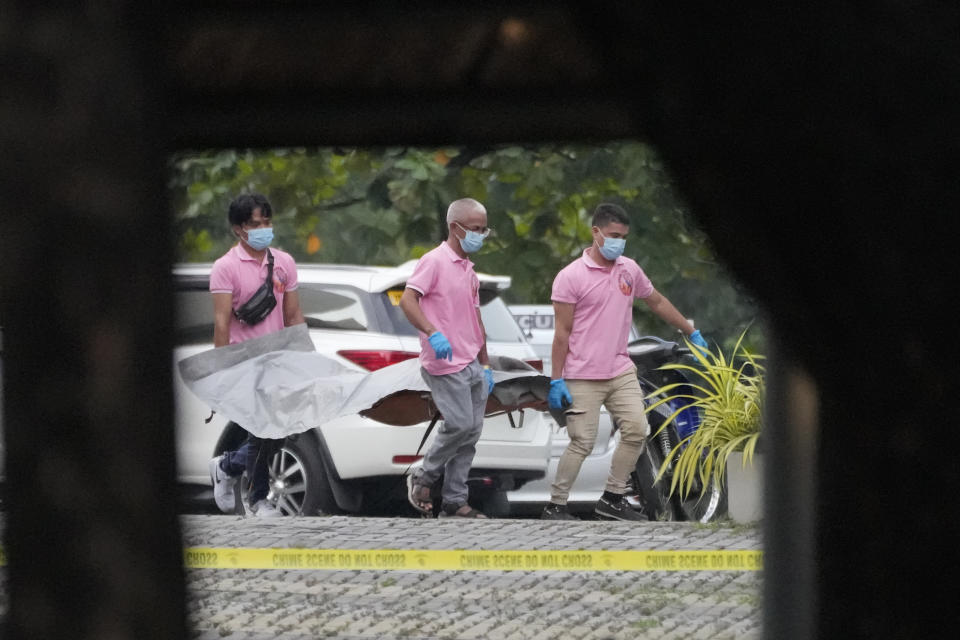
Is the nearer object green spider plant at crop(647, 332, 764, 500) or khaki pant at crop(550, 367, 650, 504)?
khaki pant at crop(550, 367, 650, 504)

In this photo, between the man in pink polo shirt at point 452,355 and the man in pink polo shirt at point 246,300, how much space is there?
80cm

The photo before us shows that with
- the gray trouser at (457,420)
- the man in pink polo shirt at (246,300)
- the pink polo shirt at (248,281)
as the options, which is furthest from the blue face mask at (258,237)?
the gray trouser at (457,420)

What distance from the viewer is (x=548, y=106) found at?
7.19 feet

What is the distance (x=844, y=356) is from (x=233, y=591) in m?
7.04

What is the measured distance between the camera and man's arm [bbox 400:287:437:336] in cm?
973

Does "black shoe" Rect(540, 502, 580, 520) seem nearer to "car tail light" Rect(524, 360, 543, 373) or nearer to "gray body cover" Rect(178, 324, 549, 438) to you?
"gray body cover" Rect(178, 324, 549, 438)

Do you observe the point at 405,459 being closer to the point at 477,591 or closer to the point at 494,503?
the point at 494,503

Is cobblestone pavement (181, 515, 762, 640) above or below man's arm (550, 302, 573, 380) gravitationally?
below

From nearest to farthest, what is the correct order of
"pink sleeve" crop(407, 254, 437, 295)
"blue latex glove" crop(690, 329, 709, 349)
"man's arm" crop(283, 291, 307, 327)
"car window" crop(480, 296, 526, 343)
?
"pink sleeve" crop(407, 254, 437, 295), "man's arm" crop(283, 291, 307, 327), "blue latex glove" crop(690, 329, 709, 349), "car window" crop(480, 296, 526, 343)

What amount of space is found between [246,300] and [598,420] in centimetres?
228

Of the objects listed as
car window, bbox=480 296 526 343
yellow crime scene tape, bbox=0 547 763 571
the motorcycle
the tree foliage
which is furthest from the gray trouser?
the tree foliage

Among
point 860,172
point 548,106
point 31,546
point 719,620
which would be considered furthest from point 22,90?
point 719,620

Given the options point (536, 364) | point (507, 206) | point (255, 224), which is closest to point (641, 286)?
point (536, 364)

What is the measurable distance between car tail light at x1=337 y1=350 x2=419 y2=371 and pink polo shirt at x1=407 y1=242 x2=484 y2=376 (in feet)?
2.04
